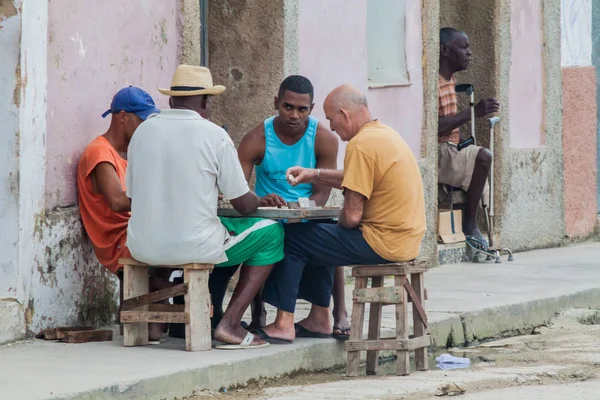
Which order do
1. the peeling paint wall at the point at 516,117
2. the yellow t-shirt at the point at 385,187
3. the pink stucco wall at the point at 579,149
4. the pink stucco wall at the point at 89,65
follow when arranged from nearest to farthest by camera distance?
1. the yellow t-shirt at the point at 385,187
2. the pink stucco wall at the point at 89,65
3. the peeling paint wall at the point at 516,117
4. the pink stucco wall at the point at 579,149

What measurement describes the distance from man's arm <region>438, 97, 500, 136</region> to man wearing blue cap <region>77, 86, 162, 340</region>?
515 centimetres

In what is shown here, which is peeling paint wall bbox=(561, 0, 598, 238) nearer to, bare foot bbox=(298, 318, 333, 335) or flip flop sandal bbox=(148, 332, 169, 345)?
bare foot bbox=(298, 318, 333, 335)

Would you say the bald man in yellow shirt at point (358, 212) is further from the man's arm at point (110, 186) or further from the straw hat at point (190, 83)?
the man's arm at point (110, 186)

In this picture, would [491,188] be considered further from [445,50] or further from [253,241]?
[253,241]

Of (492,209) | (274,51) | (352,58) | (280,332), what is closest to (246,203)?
(280,332)

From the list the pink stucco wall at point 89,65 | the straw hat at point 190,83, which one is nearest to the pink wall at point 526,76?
the pink stucco wall at point 89,65

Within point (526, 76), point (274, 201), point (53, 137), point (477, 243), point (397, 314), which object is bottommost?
point (397, 314)

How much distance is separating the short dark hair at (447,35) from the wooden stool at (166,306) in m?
5.98

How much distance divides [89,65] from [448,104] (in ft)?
17.9

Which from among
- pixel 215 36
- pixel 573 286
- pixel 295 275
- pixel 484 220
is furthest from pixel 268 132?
pixel 484 220

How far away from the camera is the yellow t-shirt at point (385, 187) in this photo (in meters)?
7.14

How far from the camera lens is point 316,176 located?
7.45 metres

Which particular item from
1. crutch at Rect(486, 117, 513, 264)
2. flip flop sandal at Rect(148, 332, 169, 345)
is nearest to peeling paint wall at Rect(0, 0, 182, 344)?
flip flop sandal at Rect(148, 332, 169, 345)

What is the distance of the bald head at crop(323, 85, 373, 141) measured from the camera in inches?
289
